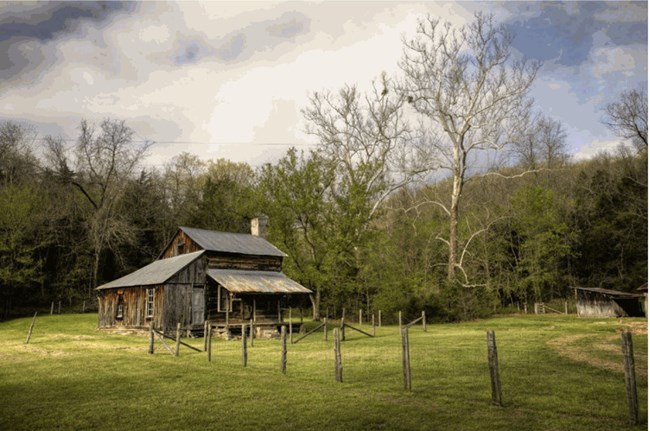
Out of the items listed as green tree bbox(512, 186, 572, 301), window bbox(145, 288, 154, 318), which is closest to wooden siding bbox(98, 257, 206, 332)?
window bbox(145, 288, 154, 318)

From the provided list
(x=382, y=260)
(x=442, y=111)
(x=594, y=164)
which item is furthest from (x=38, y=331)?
(x=594, y=164)

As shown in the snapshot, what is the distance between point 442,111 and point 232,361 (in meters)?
29.0

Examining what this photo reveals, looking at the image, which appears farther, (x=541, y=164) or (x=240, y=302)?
(x=541, y=164)

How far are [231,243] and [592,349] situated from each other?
81.0ft

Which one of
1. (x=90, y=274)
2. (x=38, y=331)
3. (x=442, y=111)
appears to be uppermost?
(x=442, y=111)

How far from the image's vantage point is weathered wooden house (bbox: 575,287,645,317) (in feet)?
145

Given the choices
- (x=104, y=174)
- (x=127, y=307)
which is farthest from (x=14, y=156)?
(x=127, y=307)

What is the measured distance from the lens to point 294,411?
1066 cm

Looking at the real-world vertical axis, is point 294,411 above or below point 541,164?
below

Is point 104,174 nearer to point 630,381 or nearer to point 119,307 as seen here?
point 119,307

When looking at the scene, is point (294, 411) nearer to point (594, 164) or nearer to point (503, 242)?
point (503, 242)

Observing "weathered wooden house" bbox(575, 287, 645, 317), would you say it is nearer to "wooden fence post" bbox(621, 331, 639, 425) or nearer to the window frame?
the window frame

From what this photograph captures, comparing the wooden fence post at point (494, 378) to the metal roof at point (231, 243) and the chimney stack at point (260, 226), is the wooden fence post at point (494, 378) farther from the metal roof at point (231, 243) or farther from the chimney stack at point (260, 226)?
the chimney stack at point (260, 226)

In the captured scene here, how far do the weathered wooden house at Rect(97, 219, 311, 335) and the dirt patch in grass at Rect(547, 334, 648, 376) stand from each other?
16261 mm
